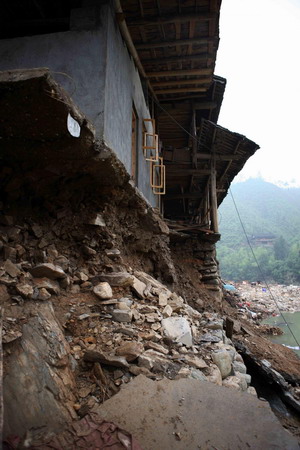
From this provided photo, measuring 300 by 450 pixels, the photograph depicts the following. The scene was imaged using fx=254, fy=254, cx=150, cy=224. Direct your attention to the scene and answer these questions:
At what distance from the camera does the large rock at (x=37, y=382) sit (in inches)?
77.2

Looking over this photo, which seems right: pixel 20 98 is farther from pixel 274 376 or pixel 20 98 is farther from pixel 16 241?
pixel 274 376

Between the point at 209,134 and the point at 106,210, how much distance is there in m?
7.29

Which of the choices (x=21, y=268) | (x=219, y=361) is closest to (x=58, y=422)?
(x=21, y=268)

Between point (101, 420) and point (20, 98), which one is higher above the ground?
point (20, 98)

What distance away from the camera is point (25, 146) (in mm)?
2832

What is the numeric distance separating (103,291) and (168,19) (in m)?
5.36

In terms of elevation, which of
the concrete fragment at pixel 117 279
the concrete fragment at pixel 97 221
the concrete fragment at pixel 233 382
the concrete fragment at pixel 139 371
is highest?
the concrete fragment at pixel 97 221

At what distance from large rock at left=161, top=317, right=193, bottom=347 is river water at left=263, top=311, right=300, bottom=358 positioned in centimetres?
1057

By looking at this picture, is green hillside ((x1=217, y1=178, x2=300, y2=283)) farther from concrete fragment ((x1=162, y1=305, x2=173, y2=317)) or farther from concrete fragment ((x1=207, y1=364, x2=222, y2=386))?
concrete fragment ((x1=207, y1=364, x2=222, y2=386))

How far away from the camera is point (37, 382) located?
2105mm

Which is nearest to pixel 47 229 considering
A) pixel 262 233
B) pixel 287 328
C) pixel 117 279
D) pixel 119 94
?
pixel 117 279

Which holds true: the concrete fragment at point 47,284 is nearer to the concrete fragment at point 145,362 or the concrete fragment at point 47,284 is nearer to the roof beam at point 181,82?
the concrete fragment at point 145,362

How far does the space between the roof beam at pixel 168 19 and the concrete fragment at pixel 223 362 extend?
600 cm

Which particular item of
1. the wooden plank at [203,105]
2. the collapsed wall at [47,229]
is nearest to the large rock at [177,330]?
the collapsed wall at [47,229]
